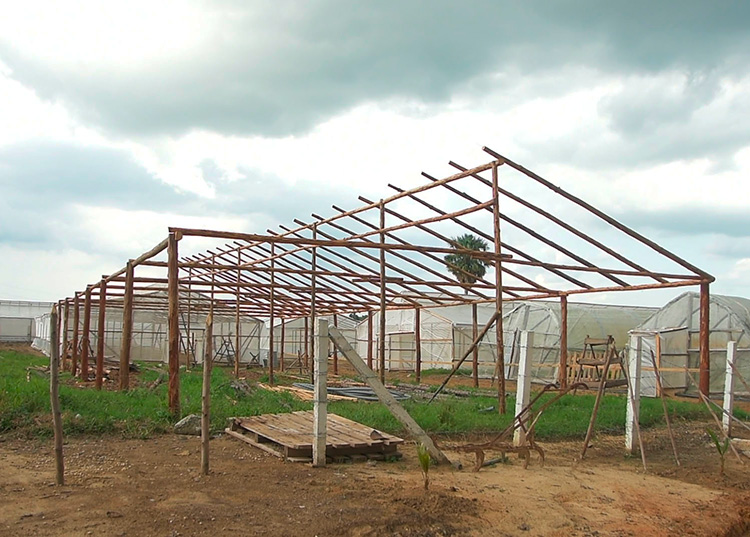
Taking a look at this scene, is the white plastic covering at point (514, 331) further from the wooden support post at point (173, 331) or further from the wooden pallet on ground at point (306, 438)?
the wooden support post at point (173, 331)

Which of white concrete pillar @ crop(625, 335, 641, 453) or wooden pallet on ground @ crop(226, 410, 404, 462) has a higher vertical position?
white concrete pillar @ crop(625, 335, 641, 453)

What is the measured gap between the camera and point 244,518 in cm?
561

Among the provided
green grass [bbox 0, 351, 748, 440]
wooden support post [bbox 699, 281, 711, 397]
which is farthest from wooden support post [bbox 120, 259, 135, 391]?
wooden support post [bbox 699, 281, 711, 397]

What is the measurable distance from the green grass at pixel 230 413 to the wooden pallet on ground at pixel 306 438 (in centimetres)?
78

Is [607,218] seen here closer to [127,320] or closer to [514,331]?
[127,320]

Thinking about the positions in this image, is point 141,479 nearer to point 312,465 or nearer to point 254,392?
point 312,465

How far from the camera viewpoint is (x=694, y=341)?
21.9m

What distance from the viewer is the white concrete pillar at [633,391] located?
9.52 meters

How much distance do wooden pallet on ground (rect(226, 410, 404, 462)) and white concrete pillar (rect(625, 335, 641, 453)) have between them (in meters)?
3.47

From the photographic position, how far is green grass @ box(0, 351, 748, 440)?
9.67 metres

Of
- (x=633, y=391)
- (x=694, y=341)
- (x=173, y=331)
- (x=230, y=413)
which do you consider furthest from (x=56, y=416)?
(x=694, y=341)

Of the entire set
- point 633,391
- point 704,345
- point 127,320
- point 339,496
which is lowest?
point 339,496

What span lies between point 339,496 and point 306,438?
7.97 ft

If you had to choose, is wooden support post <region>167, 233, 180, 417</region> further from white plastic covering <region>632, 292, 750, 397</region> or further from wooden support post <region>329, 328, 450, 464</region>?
white plastic covering <region>632, 292, 750, 397</region>
